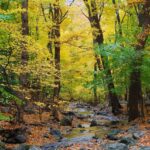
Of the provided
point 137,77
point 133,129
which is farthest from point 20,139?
point 137,77

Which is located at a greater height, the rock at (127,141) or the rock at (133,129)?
the rock at (127,141)

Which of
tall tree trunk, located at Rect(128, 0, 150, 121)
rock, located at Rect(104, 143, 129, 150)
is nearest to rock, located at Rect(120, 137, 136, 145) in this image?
rock, located at Rect(104, 143, 129, 150)

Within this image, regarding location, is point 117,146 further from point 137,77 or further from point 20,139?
point 137,77

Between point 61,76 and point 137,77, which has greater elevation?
point 61,76

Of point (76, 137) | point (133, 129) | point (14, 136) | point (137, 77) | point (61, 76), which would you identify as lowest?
point (76, 137)

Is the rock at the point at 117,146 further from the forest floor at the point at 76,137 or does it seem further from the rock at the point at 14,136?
the rock at the point at 14,136

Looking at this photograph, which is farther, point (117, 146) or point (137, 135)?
point (137, 135)

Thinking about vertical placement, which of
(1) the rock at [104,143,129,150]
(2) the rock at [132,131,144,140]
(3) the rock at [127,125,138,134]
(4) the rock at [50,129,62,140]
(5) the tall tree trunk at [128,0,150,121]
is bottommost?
(4) the rock at [50,129,62,140]

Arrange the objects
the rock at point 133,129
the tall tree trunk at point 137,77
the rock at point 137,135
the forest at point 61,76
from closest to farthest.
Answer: the rock at point 137,135 → the forest at point 61,76 → the rock at point 133,129 → the tall tree trunk at point 137,77

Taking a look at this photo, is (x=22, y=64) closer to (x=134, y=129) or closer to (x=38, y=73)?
(x=38, y=73)

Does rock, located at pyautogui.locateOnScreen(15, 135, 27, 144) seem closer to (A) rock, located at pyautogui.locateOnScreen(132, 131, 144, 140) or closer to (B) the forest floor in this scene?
(B) the forest floor

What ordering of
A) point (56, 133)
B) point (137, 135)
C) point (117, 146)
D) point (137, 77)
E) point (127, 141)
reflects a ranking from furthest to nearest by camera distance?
point (137, 77)
point (56, 133)
point (137, 135)
point (127, 141)
point (117, 146)

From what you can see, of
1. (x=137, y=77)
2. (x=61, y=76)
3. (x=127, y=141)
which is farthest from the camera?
(x=61, y=76)

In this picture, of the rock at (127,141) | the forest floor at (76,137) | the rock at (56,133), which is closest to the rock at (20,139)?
the forest floor at (76,137)
